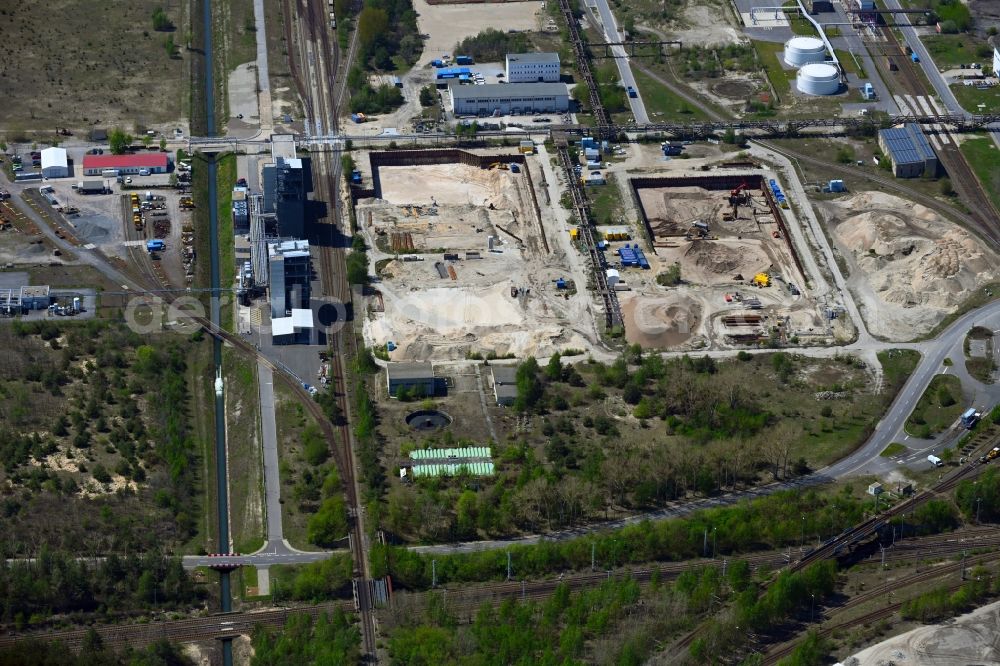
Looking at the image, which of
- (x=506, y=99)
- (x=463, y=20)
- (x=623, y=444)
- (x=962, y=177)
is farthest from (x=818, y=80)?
(x=623, y=444)

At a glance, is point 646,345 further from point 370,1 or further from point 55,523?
point 370,1

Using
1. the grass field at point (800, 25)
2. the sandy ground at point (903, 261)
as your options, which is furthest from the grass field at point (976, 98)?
the sandy ground at point (903, 261)

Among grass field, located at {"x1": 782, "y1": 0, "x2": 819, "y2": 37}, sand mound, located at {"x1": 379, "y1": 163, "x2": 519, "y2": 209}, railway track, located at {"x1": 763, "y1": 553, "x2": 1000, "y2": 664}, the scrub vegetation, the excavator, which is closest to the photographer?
railway track, located at {"x1": 763, "y1": 553, "x2": 1000, "y2": 664}

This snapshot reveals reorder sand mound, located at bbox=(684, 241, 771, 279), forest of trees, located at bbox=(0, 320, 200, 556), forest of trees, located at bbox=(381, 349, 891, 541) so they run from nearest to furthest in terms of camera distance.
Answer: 1. forest of trees, located at bbox=(0, 320, 200, 556)
2. forest of trees, located at bbox=(381, 349, 891, 541)
3. sand mound, located at bbox=(684, 241, 771, 279)

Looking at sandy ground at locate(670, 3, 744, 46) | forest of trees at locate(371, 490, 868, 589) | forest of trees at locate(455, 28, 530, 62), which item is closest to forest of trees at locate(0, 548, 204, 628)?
forest of trees at locate(371, 490, 868, 589)

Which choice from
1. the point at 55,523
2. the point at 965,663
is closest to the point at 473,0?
the point at 55,523

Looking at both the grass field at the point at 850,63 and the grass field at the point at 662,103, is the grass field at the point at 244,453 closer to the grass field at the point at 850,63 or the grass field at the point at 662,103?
the grass field at the point at 662,103

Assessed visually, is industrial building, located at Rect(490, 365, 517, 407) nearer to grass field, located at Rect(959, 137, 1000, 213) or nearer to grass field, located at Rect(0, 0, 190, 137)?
grass field, located at Rect(959, 137, 1000, 213)

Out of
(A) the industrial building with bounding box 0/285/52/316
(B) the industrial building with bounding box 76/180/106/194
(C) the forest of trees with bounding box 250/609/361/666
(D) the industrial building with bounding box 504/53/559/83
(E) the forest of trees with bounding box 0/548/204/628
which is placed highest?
(D) the industrial building with bounding box 504/53/559/83
